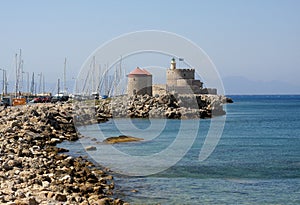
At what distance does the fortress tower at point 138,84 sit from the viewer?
6712 centimetres

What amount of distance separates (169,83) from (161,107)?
16.7 meters

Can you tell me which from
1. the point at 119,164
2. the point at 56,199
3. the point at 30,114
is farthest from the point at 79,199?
the point at 30,114

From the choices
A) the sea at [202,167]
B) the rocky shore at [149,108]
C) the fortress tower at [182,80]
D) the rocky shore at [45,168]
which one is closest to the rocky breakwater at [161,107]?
the rocky shore at [149,108]

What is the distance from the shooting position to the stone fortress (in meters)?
67.4

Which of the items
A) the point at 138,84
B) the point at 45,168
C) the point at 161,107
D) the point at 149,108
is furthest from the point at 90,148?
the point at 138,84

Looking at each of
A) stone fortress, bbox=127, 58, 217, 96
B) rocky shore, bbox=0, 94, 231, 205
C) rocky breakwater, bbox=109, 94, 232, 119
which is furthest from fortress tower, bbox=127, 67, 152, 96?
rocky shore, bbox=0, 94, 231, 205

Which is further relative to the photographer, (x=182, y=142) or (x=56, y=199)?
(x=182, y=142)

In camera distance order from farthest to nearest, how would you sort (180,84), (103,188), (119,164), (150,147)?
1. (180,84)
2. (150,147)
3. (119,164)
4. (103,188)

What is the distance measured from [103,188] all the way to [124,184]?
156 centimetres

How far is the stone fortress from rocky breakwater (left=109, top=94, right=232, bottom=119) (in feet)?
12.6

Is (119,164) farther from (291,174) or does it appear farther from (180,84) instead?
(180,84)

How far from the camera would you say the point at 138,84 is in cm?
6756

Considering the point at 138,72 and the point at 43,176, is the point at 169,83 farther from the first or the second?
the point at 43,176

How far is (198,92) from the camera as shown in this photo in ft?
257
